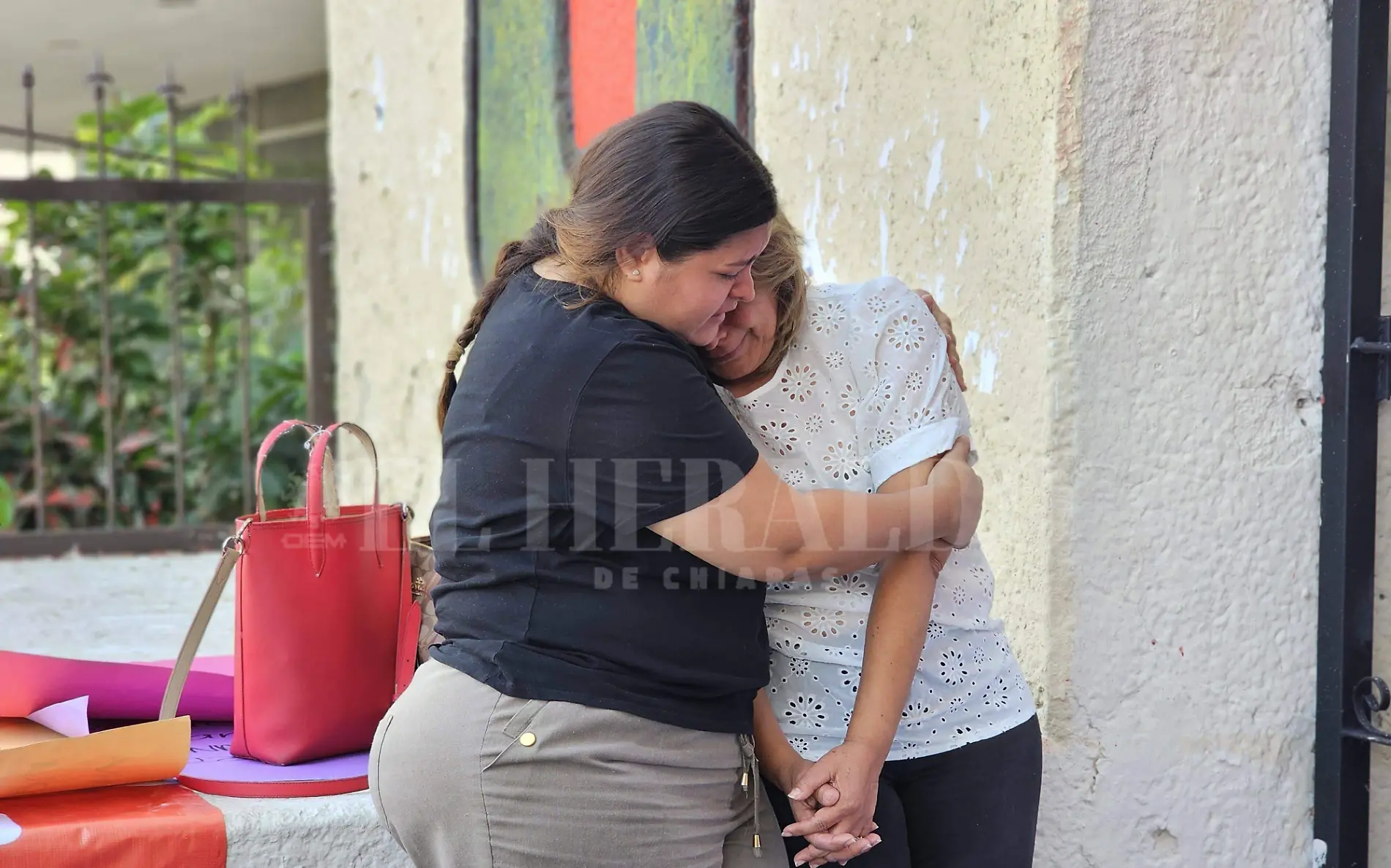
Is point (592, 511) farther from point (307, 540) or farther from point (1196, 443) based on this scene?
point (1196, 443)

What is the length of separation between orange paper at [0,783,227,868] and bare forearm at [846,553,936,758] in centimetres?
98

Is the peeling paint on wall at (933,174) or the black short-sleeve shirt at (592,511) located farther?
the peeling paint on wall at (933,174)

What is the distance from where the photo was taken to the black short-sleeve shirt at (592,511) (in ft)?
4.63

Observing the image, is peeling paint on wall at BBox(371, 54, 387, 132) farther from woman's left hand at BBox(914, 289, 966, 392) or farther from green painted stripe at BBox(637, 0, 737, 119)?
woman's left hand at BBox(914, 289, 966, 392)

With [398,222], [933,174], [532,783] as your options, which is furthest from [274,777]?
[398,222]

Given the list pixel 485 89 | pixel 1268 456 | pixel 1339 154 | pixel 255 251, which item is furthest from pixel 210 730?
pixel 255 251

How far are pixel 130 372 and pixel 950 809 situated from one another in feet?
15.7

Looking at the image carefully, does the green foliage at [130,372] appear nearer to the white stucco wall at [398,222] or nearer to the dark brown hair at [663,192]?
the white stucco wall at [398,222]

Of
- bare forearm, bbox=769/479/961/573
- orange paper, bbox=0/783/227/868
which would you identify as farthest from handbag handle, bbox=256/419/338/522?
bare forearm, bbox=769/479/961/573

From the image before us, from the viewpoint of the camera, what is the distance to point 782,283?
166 cm

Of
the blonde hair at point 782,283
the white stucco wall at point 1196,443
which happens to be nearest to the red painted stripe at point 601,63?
the white stucco wall at point 1196,443

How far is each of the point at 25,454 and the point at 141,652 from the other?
9.48 ft

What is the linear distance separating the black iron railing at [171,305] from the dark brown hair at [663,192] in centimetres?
364

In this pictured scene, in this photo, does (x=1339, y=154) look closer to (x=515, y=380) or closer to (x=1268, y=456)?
(x=1268, y=456)
